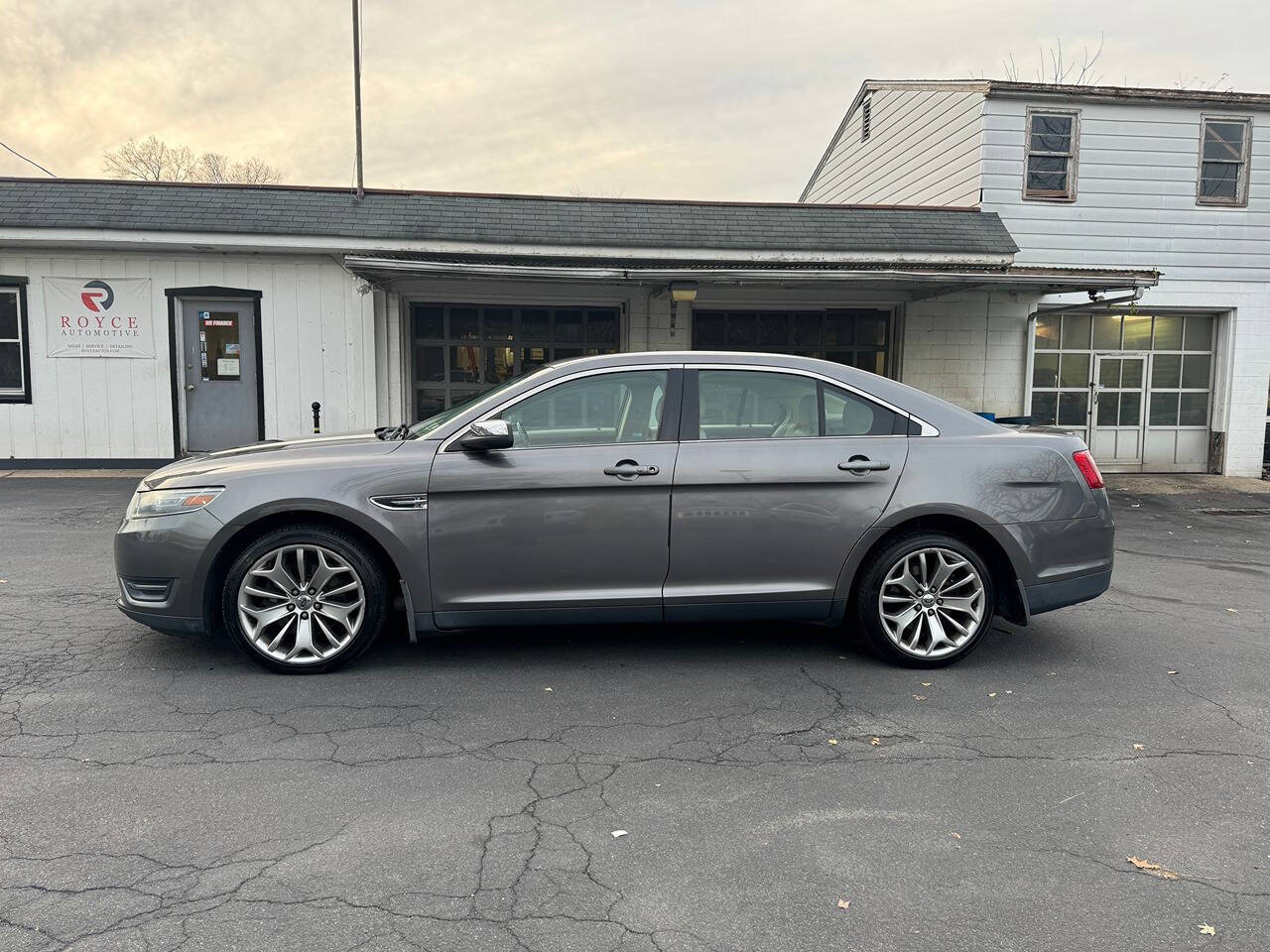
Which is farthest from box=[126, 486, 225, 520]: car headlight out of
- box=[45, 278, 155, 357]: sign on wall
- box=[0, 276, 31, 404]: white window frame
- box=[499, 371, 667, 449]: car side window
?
box=[0, 276, 31, 404]: white window frame

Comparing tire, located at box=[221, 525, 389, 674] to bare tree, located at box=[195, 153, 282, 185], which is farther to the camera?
bare tree, located at box=[195, 153, 282, 185]

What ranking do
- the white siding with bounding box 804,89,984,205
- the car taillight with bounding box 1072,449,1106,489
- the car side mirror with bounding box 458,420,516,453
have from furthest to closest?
1. the white siding with bounding box 804,89,984,205
2. the car taillight with bounding box 1072,449,1106,489
3. the car side mirror with bounding box 458,420,516,453

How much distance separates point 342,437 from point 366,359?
808cm

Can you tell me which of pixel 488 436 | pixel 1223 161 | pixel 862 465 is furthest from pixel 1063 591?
pixel 1223 161

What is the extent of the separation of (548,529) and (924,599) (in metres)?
1.99

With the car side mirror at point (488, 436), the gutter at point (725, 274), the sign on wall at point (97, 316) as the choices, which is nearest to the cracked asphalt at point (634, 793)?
the car side mirror at point (488, 436)

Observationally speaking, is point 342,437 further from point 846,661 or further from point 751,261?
point 751,261

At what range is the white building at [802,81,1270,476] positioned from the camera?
1380 centimetres

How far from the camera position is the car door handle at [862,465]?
4707mm

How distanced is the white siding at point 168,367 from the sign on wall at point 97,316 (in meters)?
0.09

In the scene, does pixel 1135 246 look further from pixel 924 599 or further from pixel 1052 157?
pixel 924 599

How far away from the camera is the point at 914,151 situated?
1595 centimetres

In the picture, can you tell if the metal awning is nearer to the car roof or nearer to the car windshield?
the car windshield

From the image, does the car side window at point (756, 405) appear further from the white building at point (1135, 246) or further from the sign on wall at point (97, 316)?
the sign on wall at point (97, 316)
